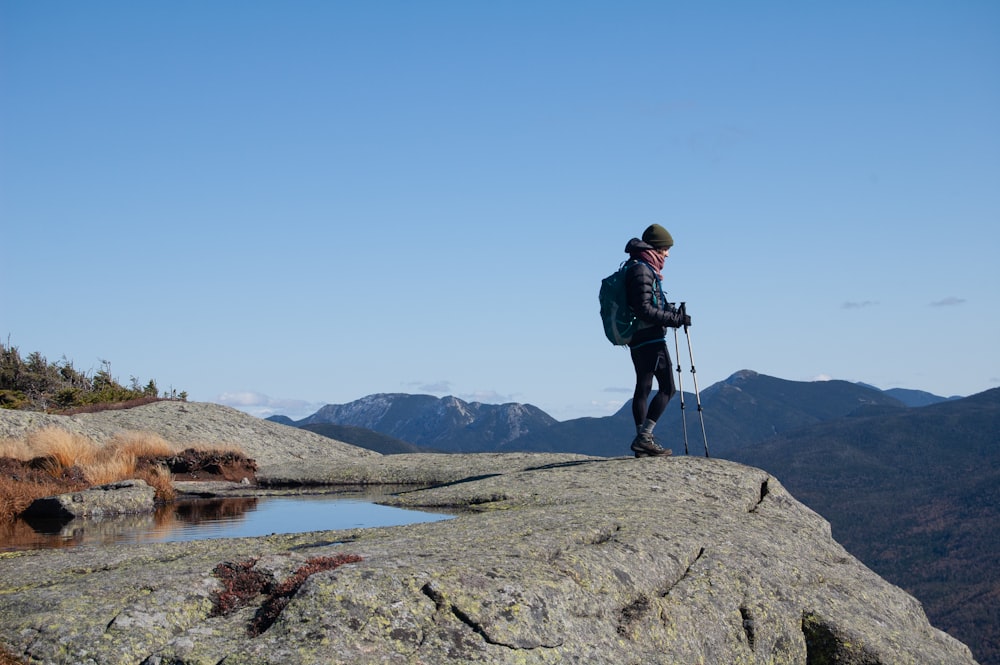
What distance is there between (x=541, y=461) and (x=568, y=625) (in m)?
10.9

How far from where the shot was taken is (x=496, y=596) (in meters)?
6.64

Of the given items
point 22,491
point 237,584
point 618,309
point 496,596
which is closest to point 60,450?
point 22,491

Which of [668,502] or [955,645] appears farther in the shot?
[668,502]

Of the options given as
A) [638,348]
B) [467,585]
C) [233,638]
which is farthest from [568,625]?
[638,348]

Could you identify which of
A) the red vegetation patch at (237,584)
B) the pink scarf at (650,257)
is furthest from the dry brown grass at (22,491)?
the pink scarf at (650,257)

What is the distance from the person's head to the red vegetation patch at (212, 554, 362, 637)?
9401mm

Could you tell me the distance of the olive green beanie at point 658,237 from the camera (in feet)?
50.2

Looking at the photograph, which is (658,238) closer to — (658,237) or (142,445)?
(658,237)

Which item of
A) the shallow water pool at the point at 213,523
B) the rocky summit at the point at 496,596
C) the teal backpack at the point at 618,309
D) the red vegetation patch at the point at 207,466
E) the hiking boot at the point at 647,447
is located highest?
the teal backpack at the point at 618,309

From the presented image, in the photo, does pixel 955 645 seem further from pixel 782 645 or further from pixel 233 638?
pixel 233 638

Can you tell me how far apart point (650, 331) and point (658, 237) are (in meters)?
1.50

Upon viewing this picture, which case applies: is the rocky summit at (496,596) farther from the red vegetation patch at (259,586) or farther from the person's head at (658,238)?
the person's head at (658,238)

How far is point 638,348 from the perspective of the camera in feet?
49.9

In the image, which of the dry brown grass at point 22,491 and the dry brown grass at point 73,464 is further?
the dry brown grass at point 73,464
